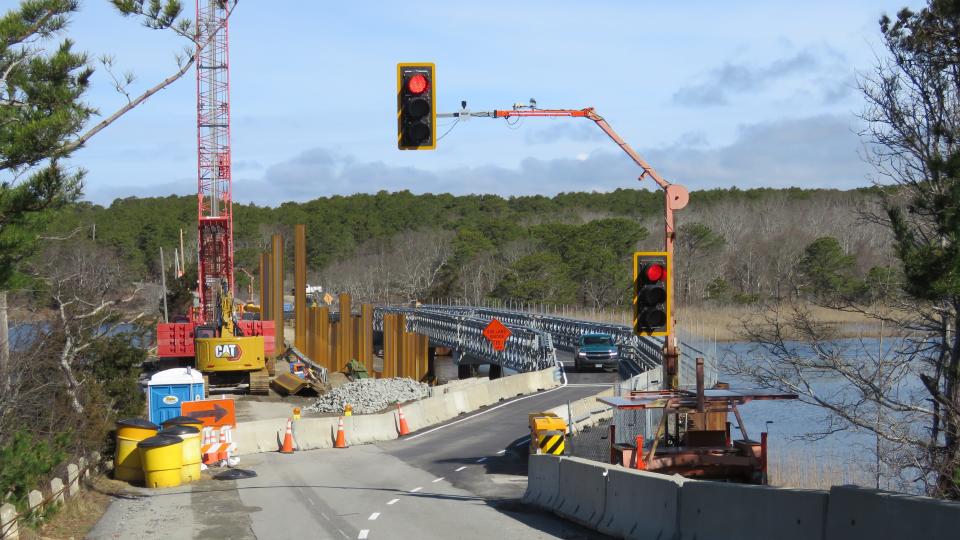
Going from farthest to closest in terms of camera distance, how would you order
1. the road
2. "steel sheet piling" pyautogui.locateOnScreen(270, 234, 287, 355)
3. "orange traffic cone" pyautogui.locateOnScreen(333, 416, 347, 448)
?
1. "steel sheet piling" pyautogui.locateOnScreen(270, 234, 287, 355)
2. "orange traffic cone" pyautogui.locateOnScreen(333, 416, 347, 448)
3. the road

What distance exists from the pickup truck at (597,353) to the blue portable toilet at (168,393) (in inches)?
906

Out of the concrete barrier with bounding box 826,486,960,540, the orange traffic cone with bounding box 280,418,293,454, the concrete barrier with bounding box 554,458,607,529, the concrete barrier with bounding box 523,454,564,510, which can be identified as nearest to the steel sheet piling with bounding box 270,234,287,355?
the orange traffic cone with bounding box 280,418,293,454

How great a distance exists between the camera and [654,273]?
14766 millimetres

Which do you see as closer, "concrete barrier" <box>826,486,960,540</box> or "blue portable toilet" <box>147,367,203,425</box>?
"concrete barrier" <box>826,486,960,540</box>

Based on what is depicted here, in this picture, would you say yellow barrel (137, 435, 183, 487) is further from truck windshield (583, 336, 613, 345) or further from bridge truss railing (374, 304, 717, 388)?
truck windshield (583, 336, 613, 345)

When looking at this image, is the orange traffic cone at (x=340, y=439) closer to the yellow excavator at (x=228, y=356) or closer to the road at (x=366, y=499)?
the road at (x=366, y=499)

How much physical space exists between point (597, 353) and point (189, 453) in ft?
92.8

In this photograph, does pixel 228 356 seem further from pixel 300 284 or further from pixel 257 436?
pixel 300 284

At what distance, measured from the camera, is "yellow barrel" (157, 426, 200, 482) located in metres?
21.4

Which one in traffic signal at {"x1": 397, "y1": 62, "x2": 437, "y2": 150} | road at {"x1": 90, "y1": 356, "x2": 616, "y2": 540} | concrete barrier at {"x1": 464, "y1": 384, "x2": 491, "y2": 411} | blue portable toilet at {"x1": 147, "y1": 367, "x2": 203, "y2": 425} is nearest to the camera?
traffic signal at {"x1": 397, "y1": 62, "x2": 437, "y2": 150}

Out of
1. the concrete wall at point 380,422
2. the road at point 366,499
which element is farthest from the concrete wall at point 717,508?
the concrete wall at point 380,422

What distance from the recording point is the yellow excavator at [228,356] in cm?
4734

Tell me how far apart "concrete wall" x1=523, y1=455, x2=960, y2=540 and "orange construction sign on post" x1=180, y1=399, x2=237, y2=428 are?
10.2m

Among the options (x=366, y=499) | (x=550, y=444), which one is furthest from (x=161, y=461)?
(x=550, y=444)
